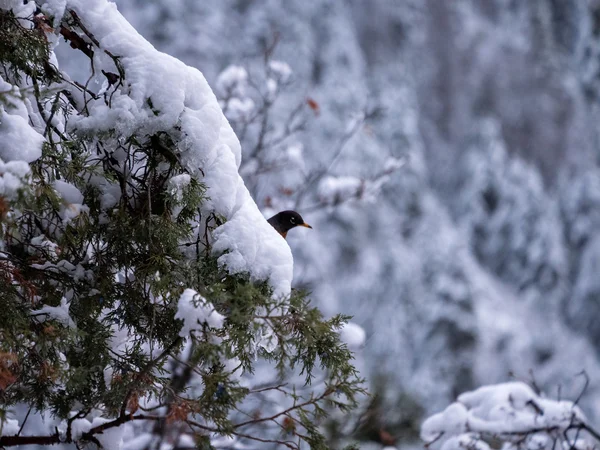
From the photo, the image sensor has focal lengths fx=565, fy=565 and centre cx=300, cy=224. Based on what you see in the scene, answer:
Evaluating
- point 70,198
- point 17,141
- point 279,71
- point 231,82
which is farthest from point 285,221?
point 279,71

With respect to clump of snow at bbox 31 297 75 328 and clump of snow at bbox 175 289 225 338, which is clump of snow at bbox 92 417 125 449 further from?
clump of snow at bbox 175 289 225 338

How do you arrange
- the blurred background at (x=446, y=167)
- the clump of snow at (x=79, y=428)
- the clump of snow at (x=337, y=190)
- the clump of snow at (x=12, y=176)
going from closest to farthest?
the clump of snow at (x=12, y=176) → the clump of snow at (x=79, y=428) → the clump of snow at (x=337, y=190) → the blurred background at (x=446, y=167)

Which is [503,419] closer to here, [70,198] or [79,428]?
[79,428]

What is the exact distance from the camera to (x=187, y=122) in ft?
7.66

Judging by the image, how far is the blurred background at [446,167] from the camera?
19250mm

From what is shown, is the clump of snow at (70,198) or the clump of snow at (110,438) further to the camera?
the clump of snow at (110,438)

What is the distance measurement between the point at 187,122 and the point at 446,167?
23721mm

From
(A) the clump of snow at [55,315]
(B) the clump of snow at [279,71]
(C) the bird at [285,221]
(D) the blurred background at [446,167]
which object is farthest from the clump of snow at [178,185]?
(D) the blurred background at [446,167]

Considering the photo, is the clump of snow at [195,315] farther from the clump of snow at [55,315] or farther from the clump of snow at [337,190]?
the clump of snow at [337,190]

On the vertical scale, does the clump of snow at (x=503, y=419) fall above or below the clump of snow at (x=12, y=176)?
above

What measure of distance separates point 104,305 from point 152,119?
85 cm

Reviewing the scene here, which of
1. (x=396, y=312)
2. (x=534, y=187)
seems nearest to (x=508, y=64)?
(x=534, y=187)

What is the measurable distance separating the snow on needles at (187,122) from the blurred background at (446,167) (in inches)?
487

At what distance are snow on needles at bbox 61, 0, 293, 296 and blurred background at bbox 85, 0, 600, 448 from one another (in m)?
12.4
